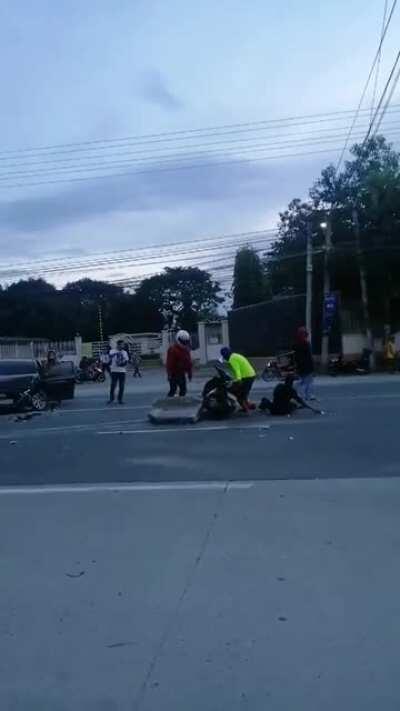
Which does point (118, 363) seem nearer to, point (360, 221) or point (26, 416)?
point (26, 416)

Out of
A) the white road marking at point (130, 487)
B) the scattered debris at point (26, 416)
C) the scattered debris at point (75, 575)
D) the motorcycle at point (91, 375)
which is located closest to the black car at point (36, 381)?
the scattered debris at point (26, 416)

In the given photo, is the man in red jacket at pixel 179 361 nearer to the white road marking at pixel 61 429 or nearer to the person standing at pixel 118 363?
the white road marking at pixel 61 429

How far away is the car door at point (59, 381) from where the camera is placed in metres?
19.2

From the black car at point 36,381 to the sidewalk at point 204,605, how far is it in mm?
11159

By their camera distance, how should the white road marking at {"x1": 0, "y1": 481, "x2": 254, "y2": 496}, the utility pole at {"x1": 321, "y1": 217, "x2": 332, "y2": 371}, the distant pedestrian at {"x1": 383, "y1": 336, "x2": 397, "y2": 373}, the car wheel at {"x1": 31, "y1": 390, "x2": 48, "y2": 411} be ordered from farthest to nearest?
the utility pole at {"x1": 321, "y1": 217, "x2": 332, "y2": 371}, the distant pedestrian at {"x1": 383, "y1": 336, "x2": 397, "y2": 373}, the car wheel at {"x1": 31, "y1": 390, "x2": 48, "y2": 411}, the white road marking at {"x1": 0, "y1": 481, "x2": 254, "y2": 496}

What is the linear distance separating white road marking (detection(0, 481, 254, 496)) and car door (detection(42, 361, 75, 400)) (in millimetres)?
11118

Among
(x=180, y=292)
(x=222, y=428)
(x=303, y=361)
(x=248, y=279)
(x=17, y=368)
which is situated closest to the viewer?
(x=222, y=428)

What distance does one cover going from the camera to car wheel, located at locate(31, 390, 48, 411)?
60.0ft

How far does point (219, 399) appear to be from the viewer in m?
13.7

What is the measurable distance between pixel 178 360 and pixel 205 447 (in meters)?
4.86

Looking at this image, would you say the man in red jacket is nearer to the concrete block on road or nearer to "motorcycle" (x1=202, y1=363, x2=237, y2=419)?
the concrete block on road

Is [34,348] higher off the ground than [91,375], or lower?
higher

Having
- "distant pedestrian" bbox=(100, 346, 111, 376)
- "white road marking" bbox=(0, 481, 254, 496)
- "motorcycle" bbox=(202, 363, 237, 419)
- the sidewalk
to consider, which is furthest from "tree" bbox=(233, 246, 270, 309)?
the sidewalk

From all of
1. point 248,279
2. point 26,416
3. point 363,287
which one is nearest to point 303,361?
point 26,416
